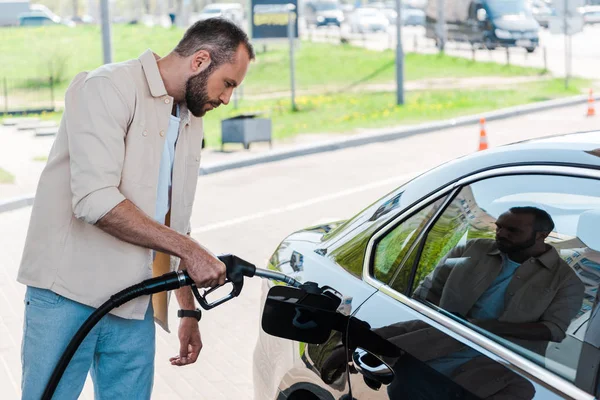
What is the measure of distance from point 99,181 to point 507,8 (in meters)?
35.6

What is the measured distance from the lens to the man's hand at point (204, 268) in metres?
2.99

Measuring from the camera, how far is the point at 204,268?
2.99 meters

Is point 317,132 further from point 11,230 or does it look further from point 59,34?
point 59,34

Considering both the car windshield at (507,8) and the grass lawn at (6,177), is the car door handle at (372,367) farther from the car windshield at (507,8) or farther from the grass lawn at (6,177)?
the car windshield at (507,8)

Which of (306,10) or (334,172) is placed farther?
(306,10)

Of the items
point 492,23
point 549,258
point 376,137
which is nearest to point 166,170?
point 549,258

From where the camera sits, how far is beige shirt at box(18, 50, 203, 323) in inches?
119

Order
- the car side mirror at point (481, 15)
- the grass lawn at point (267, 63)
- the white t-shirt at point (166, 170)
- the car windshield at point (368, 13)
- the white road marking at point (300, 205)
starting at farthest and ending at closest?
the car windshield at point (368, 13)
the car side mirror at point (481, 15)
the grass lawn at point (267, 63)
the white road marking at point (300, 205)
the white t-shirt at point (166, 170)

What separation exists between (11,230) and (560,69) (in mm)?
21967

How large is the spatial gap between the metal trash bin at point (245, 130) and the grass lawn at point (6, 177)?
3181 millimetres

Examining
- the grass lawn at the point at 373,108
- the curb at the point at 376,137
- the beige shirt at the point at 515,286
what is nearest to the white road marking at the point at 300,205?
the curb at the point at 376,137

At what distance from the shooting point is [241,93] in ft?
80.5

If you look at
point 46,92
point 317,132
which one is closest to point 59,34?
point 46,92

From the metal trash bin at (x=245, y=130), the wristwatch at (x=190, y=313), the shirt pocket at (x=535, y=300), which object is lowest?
the metal trash bin at (x=245, y=130)
